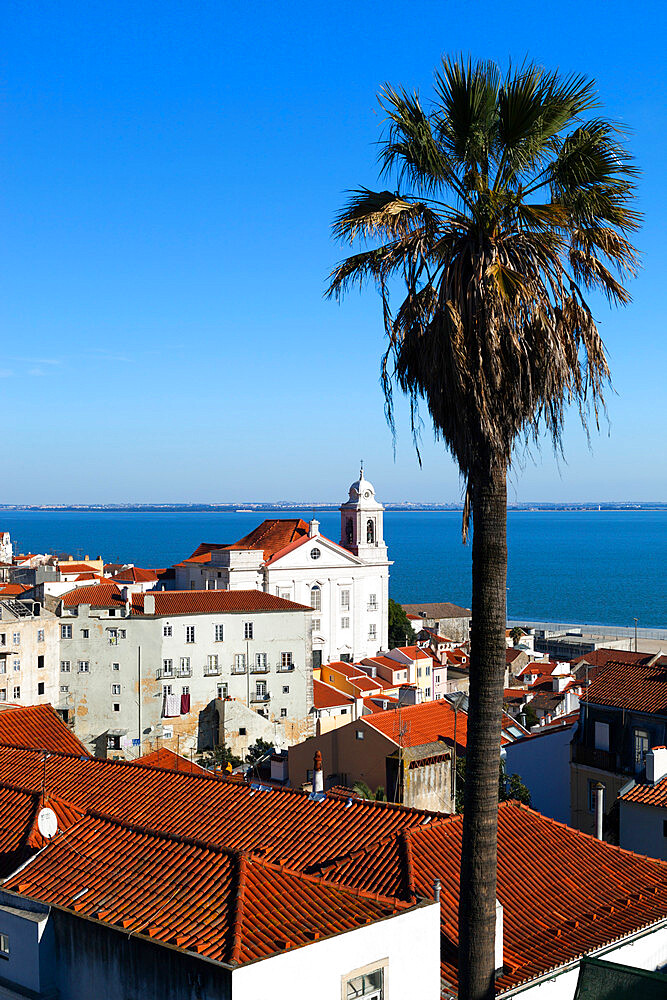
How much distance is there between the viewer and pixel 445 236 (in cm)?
986

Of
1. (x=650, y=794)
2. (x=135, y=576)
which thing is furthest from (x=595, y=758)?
(x=135, y=576)

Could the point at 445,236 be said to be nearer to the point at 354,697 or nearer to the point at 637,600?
the point at 354,697

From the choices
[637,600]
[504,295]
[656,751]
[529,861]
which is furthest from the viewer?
[637,600]

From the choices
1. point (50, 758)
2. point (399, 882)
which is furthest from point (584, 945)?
point (50, 758)

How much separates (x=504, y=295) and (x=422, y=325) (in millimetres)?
937

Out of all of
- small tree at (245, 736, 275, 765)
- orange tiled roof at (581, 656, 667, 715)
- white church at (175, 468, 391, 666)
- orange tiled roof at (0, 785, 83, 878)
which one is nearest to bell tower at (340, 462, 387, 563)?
white church at (175, 468, 391, 666)

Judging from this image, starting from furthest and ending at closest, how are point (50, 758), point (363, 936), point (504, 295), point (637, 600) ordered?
point (637, 600)
point (50, 758)
point (363, 936)
point (504, 295)

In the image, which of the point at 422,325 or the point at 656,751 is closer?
the point at 422,325

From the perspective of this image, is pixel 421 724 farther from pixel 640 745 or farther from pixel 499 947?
pixel 499 947

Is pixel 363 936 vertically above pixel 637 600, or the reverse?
pixel 363 936

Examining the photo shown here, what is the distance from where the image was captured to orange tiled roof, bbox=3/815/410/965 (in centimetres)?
1006

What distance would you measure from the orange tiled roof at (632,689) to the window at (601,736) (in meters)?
0.59

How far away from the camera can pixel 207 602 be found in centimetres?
6097

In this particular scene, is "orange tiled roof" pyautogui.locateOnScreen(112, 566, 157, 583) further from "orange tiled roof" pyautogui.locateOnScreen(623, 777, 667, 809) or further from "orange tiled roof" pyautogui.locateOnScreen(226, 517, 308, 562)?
"orange tiled roof" pyautogui.locateOnScreen(623, 777, 667, 809)
